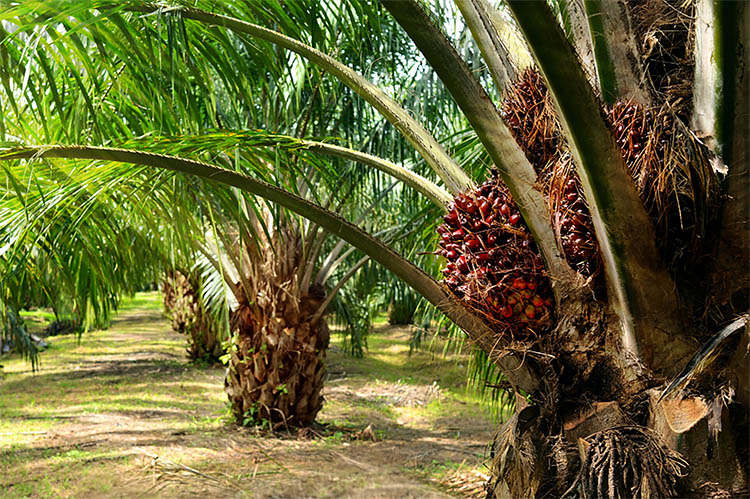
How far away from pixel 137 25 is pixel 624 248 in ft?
8.13

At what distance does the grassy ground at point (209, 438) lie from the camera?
5.01 metres

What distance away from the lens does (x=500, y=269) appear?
2.16 metres

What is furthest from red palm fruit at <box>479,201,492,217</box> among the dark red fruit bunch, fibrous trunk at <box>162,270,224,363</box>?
fibrous trunk at <box>162,270,224,363</box>

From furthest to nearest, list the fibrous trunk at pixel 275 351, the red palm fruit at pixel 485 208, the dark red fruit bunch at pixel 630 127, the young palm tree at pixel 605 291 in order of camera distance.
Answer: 1. the fibrous trunk at pixel 275 351
2. the red palm fruit at pixel 485 208
3. the dark red fruit bunch at pixel 630 127
4. the young palm tree at pixel 605 291

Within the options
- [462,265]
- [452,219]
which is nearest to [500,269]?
[462,265]

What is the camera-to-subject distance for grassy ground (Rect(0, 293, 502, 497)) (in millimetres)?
5008

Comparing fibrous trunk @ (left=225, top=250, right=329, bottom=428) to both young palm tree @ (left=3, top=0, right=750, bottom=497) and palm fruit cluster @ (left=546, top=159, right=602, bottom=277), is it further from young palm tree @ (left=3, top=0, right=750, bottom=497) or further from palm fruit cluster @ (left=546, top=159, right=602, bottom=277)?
palm fruit cluster @ (left=546, top=159, right=602, bottom=277)

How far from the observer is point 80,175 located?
2.82 m

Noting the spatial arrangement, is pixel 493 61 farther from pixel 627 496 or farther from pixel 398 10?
pixel 627 496

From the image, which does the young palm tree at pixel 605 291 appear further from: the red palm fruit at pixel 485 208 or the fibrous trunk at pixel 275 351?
the fibrous trunk at pixel 275 351

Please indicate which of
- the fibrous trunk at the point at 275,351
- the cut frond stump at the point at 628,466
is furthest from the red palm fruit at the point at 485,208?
the fibrous trunk at the point at 275,351

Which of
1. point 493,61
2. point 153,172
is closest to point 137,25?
point 153,172

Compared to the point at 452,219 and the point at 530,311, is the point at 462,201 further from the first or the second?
the point at 530,311

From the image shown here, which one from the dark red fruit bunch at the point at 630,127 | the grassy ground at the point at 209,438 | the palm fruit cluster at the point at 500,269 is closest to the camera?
the dark red fruit bunch at the point at 630,127
